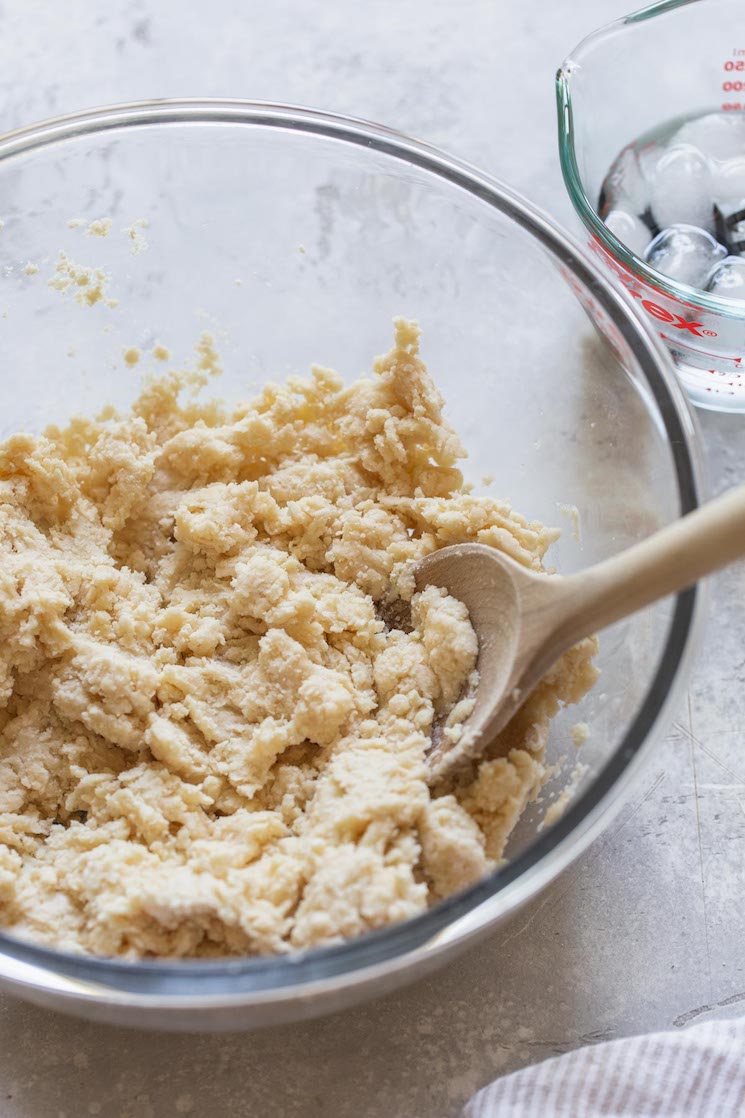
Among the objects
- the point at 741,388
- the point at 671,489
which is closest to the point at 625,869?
the point at 671,489

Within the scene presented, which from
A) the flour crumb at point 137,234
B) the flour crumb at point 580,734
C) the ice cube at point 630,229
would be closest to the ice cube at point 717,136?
the ice cube at point 630,229

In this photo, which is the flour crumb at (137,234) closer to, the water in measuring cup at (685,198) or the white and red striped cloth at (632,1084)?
the water in measuring cup at (685,198)

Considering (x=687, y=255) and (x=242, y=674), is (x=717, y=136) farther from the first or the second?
(x=242, y=674)

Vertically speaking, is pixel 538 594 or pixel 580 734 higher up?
pixel 538 594

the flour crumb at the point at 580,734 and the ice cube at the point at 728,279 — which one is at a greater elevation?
the ice cube at the point at 728,279

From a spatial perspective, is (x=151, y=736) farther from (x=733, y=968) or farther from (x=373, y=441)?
(x=733, y=968)

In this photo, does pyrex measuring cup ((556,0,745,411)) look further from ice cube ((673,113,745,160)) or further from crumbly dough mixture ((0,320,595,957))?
crumbly dough mixture ((0,320,595,957))

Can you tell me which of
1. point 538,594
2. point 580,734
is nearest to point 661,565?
point 538,594
